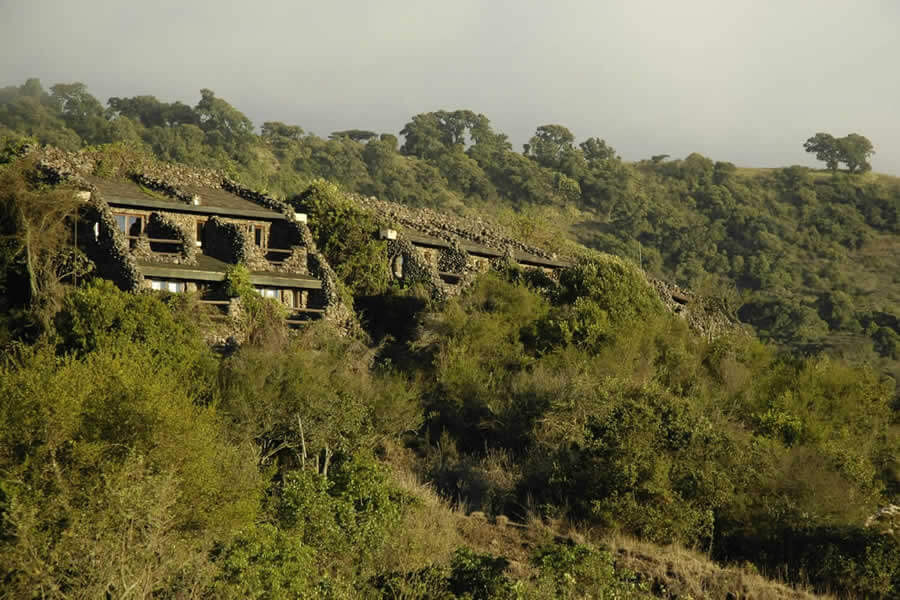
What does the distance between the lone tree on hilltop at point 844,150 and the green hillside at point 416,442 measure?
90784mm

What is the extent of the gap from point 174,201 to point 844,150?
119m

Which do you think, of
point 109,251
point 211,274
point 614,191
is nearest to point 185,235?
point 211,274

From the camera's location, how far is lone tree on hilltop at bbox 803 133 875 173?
145875 mm

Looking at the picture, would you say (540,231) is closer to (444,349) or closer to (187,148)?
(444,349)

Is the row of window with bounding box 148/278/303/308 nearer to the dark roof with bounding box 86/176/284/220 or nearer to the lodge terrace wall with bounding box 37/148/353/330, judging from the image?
the lodge terrace wall with bounding box 37/148/353/330

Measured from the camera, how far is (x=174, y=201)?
44219 mm

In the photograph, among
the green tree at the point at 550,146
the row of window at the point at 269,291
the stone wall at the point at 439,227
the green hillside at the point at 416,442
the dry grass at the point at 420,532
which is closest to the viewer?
the green hillside at the point at 416,442

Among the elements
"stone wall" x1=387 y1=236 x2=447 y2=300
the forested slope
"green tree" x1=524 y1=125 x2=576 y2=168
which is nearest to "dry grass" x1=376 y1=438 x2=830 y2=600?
"stone wall" x1=387 y1=236 x2=447 y2=300

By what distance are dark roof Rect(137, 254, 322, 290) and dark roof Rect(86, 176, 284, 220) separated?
2.04 metres

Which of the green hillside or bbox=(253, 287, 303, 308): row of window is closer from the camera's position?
the green hillside

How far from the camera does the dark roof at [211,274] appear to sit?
39344 mm

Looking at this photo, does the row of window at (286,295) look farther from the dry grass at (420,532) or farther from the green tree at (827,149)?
the green tree at (827,149)

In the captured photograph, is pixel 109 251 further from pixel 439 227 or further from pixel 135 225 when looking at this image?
pixel 439 227

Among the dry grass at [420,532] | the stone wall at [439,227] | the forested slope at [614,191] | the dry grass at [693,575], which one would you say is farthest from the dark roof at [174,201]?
the forested slope at [614,191]
